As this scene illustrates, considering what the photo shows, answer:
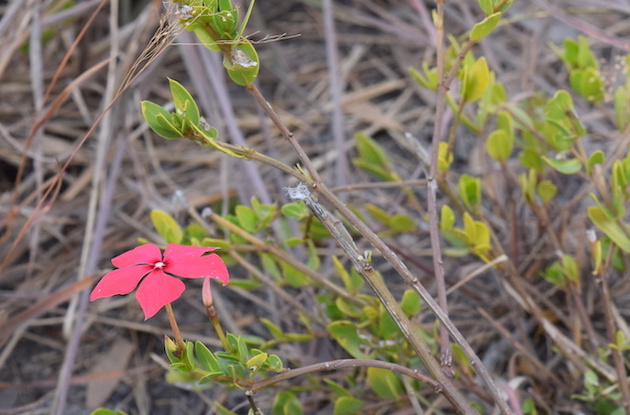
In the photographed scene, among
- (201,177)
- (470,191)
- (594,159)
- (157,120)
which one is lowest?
(201,177)

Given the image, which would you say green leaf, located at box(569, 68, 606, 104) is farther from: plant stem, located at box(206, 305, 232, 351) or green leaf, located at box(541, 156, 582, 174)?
plant stem, located at box(206, 305, 232, 351)

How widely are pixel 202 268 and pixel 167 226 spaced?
38 cm

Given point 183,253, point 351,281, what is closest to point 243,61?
point 183,253

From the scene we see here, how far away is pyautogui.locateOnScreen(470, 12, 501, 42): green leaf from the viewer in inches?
34.5

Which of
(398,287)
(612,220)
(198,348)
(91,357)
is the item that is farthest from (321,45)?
(198,348)

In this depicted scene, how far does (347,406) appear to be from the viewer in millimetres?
1097

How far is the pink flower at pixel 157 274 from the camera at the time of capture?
0.71 meters

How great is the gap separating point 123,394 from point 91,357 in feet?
0.35

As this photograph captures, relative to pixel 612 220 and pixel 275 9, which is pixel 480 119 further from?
pixel 275 9

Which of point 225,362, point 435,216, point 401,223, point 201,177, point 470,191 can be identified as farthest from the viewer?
point 201,177

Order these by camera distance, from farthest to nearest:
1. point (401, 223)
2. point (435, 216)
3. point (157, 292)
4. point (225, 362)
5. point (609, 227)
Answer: point (401, 223) < point (609, 227) < point (435, 216) < point (225, 362) < point (157, 292)

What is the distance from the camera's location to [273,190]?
1.68m

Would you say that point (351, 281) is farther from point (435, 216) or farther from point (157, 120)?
point (157, 120)

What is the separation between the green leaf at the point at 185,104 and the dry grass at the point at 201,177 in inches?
14.3
